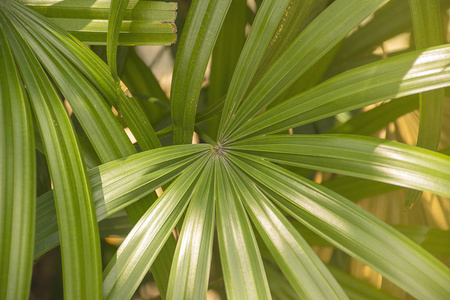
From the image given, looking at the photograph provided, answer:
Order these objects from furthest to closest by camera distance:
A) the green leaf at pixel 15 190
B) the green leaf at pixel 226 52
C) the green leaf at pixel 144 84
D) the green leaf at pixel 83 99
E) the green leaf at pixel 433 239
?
the green leaf at pixel 144 84 < the green leaf at pixel 226 52 < the green leaf at pixel 433 239 < the green leaf at pixel 83 99 < the green leaf at pixel 15 190

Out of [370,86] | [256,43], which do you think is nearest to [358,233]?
[370,86]

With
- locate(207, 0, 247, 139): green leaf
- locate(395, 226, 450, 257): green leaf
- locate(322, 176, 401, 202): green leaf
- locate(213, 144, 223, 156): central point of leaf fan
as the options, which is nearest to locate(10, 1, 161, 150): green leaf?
locate(213, 144, 223, 156): central point of leaf fan

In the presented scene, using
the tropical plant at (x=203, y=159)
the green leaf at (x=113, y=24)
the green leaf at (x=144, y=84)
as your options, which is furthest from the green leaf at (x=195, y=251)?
the green leaf at (x=144, y=84)

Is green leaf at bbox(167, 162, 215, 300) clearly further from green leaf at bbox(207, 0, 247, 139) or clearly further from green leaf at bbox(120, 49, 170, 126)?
green leaf at bbox(120, 49, 170, 126)

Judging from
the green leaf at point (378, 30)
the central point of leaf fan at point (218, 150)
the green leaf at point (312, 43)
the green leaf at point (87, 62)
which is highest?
the green leaf at point (378, 30)

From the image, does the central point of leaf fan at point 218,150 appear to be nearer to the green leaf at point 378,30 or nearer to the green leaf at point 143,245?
the green leaf at point 143,245

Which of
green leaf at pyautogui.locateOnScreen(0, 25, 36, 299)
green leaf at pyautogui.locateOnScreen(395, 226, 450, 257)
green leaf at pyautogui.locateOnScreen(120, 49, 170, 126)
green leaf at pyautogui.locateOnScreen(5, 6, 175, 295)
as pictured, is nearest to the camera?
green leaf at pyautogui.locateOnScreen(0, 25, 36, 299)
